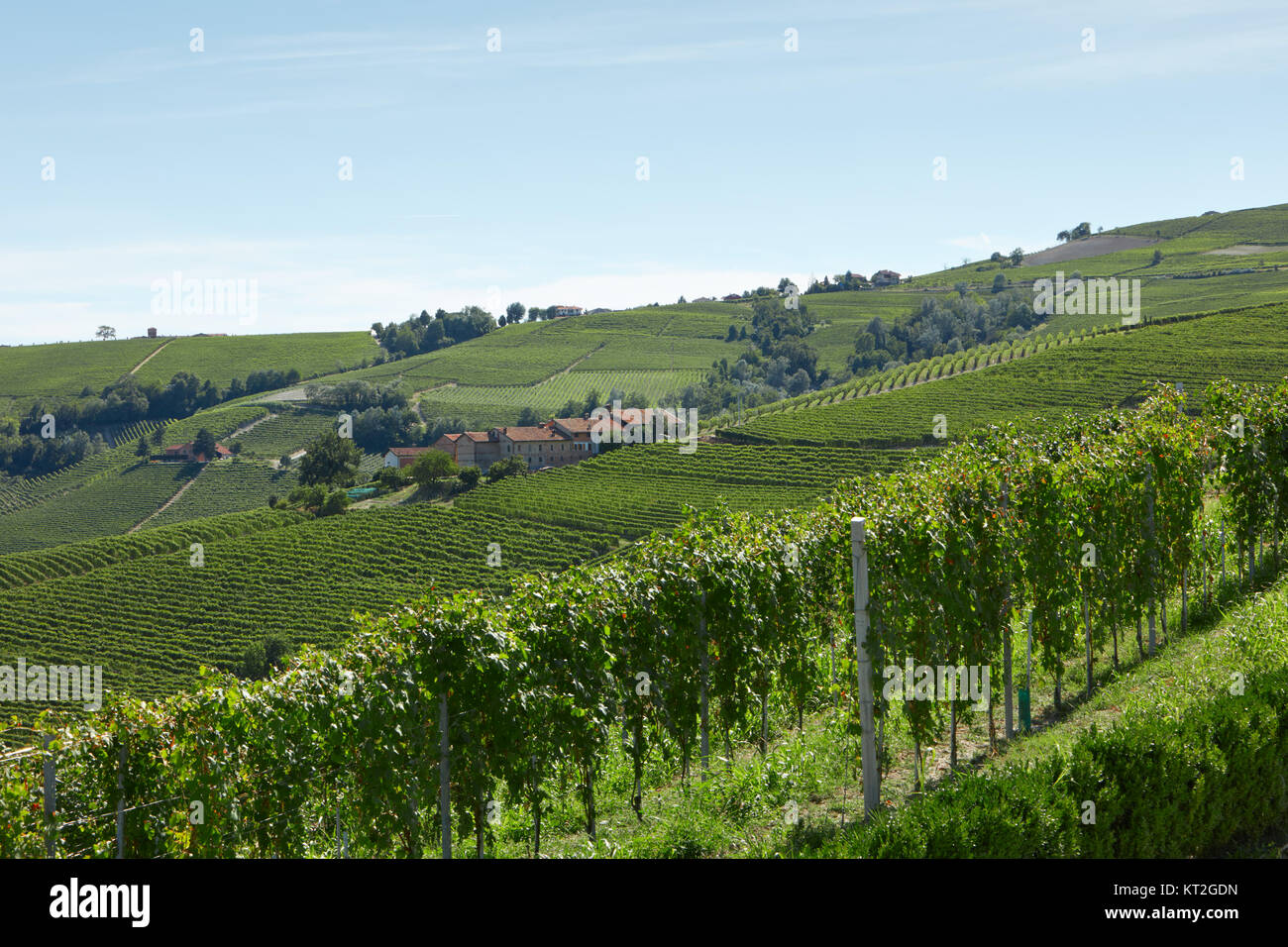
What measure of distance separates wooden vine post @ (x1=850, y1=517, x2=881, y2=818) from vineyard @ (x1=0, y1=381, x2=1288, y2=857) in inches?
1.4

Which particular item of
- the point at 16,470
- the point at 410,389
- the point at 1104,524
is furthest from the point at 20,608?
the point at 410,389

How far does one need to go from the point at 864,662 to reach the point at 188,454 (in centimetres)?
12839

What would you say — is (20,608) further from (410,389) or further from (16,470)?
(410,389)

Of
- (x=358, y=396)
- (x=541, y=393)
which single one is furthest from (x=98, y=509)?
(x=541, y=393)

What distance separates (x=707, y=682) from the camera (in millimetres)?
11383

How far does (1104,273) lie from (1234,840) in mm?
156393

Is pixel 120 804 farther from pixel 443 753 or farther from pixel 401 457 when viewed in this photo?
pixel 401 457

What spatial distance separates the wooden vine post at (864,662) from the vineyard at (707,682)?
4 centimetres

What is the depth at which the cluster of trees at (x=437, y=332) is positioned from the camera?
17925cm

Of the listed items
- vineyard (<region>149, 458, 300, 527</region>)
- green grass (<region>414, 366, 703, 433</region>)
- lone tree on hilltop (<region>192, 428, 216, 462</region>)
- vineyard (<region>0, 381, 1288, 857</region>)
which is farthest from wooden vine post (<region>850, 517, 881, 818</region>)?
lone tree on hilltop (<region>192, 428, 216, 462</region>)

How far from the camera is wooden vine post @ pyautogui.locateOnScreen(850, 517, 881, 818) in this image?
25.2ft

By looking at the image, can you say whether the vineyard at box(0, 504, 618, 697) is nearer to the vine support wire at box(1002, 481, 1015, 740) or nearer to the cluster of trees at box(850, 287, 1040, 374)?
the vine support wire at box(1002, 481, 1015, 740)

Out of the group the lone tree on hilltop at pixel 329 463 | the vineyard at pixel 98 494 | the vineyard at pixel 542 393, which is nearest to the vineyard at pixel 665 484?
the lone tree on hilltop at pixel 329 463
